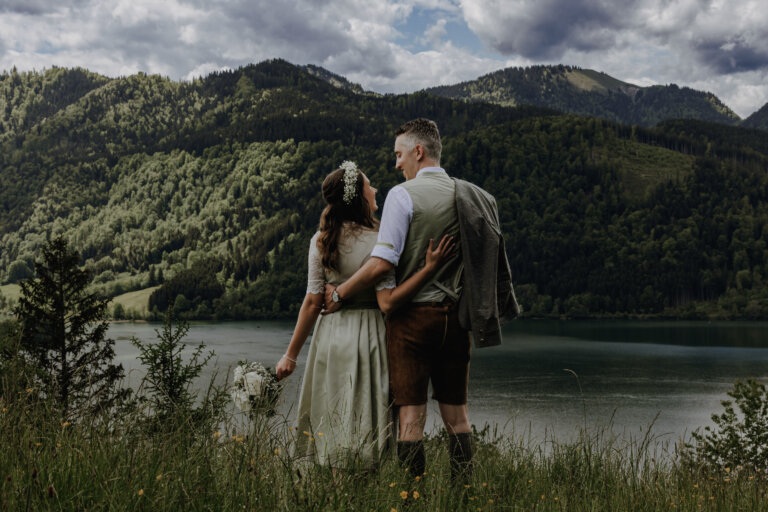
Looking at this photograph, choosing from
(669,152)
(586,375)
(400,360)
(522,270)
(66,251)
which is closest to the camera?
(400,360)

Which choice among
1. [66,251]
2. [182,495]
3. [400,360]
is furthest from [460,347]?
[66,251]

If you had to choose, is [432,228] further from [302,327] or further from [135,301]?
[135,301]

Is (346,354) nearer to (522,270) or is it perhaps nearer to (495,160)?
(522,270)

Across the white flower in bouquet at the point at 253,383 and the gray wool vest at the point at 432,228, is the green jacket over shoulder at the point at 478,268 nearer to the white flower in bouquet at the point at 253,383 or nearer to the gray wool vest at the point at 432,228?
the gray wool vest at the point at 432,228

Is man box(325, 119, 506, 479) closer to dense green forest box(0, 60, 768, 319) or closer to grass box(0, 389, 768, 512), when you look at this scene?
grass box(0, 389, 768, 512)

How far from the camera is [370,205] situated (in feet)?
10.6

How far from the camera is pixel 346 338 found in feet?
9.92

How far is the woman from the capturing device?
2.92m

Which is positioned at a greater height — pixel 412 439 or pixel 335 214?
pixel 335 214

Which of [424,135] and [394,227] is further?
[424,135]

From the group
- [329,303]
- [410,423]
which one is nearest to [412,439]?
[410,423]

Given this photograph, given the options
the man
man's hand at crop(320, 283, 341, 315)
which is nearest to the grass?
the man

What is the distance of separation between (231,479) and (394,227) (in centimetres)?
129

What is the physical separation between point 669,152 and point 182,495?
680ft
